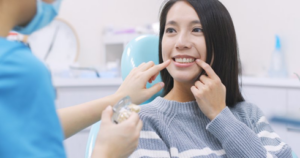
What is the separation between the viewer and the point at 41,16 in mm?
576

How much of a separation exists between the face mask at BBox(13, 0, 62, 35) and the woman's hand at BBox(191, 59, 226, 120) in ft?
1.82

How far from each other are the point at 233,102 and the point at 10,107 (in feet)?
3.01

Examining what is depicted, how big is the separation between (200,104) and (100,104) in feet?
1.11

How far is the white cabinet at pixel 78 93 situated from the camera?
2.21 meters

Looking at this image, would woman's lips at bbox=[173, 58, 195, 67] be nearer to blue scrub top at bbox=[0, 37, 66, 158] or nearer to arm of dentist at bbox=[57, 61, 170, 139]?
arm of dentist at bbox=[57, 61, 170, 139]

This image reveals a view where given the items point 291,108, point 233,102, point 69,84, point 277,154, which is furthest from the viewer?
point 69,84

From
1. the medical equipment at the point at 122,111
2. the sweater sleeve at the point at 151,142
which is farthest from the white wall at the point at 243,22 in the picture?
the medical equipment at the point at 122,111

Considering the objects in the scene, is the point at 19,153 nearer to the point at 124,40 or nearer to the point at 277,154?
the point at 277,154

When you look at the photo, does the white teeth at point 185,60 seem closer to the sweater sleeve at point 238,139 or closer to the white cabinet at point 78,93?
the sweater sleeve at point 238,139

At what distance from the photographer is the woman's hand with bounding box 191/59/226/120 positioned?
104 centimetres

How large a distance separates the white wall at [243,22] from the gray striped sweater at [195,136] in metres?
1.26

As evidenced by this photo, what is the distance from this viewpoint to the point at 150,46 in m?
1.33

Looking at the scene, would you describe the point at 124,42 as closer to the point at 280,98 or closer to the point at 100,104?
the point at 280,98

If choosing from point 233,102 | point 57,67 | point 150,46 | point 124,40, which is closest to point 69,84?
point 57,67
